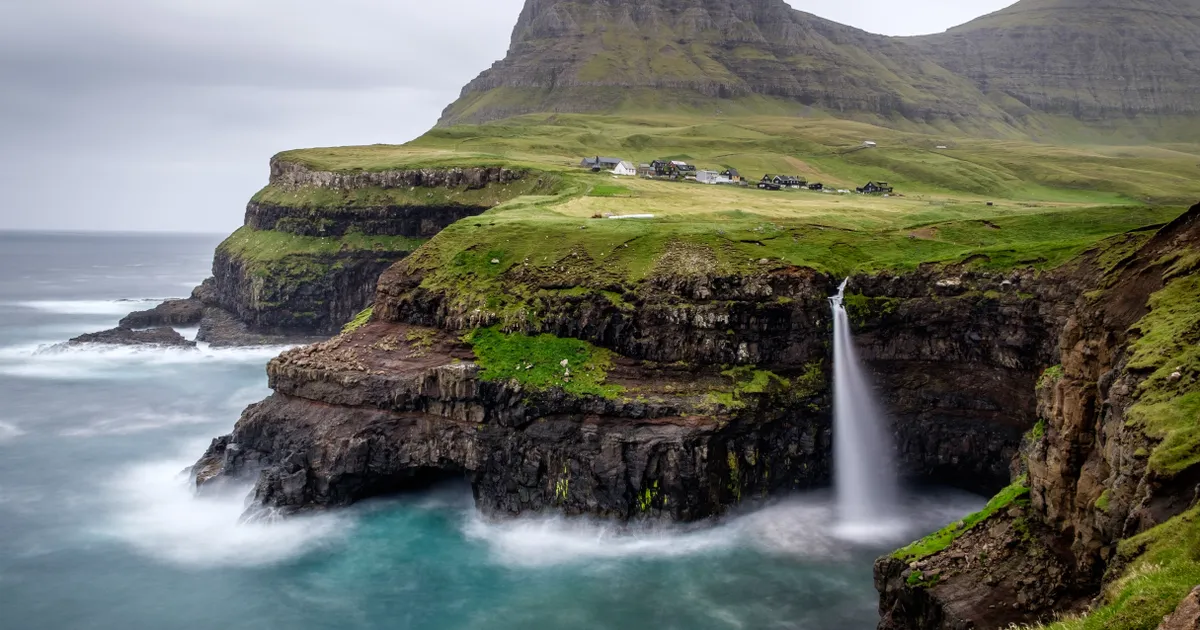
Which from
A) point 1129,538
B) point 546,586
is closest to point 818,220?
point 546,586

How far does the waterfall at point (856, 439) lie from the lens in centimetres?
5134

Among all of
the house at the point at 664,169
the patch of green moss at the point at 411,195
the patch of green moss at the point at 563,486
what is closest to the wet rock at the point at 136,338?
the patch of green moss at the point at 411,195

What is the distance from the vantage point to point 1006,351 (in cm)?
4891

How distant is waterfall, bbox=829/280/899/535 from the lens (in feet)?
168

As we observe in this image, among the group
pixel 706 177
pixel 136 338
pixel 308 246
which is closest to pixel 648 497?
pixel 706 177

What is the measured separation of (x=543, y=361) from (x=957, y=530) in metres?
28.9

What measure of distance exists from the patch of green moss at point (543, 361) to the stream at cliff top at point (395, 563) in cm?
851

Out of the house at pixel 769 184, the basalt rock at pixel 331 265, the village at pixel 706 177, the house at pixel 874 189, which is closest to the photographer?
the basalt rock at pixel 331 265

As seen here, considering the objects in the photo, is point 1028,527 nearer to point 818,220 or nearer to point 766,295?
point 766,295

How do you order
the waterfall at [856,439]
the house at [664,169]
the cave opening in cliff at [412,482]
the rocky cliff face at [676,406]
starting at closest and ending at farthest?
the rocky cliff face at [676,406] < the waterfall at [856,439] < the cave opening in cliff at [412,482] < the house at [664,169]

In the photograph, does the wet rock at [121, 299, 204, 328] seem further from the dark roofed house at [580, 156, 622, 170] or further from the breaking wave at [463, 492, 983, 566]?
the breaking wave at [463, 492, 983, 566]

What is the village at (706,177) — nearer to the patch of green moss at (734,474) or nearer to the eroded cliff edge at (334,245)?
the eroded cliff edge at (334,245)

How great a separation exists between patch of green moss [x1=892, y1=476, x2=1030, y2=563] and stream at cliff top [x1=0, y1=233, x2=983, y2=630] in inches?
380

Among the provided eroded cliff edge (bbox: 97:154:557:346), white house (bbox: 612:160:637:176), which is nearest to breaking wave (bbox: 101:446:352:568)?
eroded cliff edge (bbox: 97:154:557:346)
